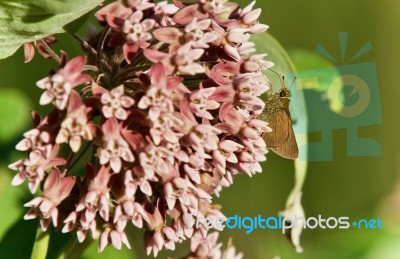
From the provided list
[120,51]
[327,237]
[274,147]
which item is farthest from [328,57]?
[120,51]

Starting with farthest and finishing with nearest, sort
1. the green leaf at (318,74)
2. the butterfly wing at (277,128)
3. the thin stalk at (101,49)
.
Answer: the green leaf at (318,74) < the butterfly wing at (277,128) < the thin stalk at (101,49)

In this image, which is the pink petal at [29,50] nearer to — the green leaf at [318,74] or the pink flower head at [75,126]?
the pink flower head at [75,126]

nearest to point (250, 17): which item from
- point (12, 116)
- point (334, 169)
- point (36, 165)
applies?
→ point (36, 165)

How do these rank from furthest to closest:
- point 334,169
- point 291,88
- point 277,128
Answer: point 334,169, point 291,88, point 277,128

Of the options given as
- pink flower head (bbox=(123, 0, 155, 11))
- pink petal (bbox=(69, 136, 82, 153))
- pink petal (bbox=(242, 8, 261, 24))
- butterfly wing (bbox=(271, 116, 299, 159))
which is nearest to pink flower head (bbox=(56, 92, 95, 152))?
pink petal (bbox=(69, 136, 82, 153))

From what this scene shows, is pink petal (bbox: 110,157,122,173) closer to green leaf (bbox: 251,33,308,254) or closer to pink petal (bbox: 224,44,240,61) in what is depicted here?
pink petal (bbox: 224,44,240,61)

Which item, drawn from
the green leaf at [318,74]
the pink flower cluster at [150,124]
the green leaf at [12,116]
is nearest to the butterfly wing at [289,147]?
the pink flower cluster at [150,124]

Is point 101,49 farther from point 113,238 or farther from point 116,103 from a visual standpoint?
point 113,238
